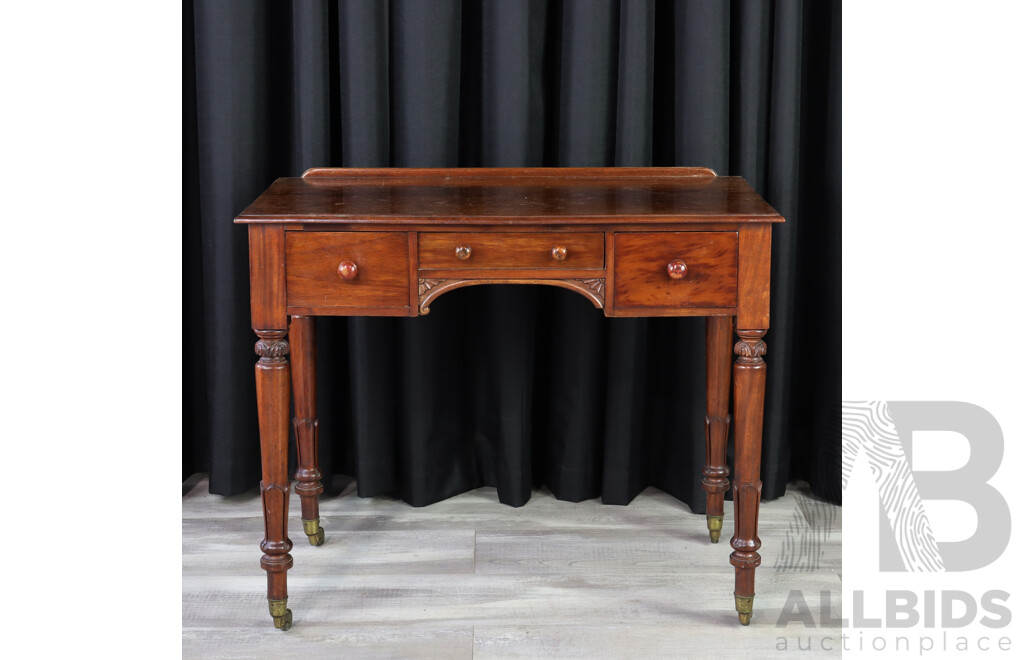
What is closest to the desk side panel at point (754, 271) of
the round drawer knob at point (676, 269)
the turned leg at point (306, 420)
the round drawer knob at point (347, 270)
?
the round drawer knob at point (676, 269)

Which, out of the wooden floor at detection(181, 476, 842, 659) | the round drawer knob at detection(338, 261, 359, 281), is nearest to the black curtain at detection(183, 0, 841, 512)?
the wooden floor at detection(181, 476, 842, 659)

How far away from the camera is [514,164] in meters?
2.80

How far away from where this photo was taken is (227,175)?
2795 millimetres

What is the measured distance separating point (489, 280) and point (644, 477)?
3.37 feet

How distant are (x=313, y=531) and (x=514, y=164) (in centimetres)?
102

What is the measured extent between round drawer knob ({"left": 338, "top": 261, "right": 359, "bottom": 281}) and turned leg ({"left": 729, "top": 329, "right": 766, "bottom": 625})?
770 millimetres

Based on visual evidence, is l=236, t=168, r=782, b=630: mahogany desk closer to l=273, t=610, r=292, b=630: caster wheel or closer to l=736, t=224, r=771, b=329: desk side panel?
l=736, t=224, r=771, b=329: desk side panel

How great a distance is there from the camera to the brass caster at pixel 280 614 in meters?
2.37

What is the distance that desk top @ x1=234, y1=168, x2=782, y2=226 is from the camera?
2.19 metres

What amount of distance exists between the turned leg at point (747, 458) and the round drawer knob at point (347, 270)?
0.77 meters

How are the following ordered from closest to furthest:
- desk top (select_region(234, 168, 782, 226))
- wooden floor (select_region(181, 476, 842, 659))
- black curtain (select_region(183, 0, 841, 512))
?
1. desk top (select_region(234, 168, 782, 226))
2. wooden floor (select_region(181, 476, 842, 659))
3. black curtain (select_region(183, 0, 841, 512))

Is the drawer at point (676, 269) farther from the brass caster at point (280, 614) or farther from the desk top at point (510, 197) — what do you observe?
the brass caster at point (280, 614)

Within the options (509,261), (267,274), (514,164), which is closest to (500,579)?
(509,261)

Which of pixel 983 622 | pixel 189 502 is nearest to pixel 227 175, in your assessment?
pixel 189 502
